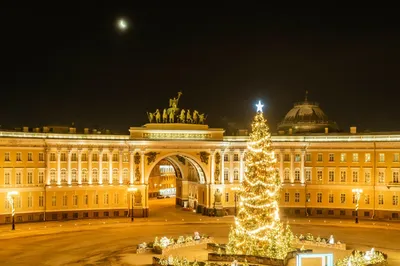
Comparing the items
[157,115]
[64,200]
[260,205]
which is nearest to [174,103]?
[157,115]

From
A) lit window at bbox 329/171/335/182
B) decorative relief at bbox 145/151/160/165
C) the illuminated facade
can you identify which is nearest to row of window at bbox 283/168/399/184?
lit window at bbox 329/171/335/182

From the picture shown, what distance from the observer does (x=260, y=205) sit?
Result: 42312 millimetres

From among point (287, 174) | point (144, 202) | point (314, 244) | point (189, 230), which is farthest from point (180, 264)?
point (287, 174)

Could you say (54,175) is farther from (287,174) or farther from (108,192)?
(287,174)

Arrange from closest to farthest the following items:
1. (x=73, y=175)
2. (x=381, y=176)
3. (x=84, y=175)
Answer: (x=73, y=175) < (x=84, y=175) < (x=381, y=176)

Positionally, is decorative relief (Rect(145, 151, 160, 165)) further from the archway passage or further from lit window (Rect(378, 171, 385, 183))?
lit window (Rect(378, 171, 385, 183))

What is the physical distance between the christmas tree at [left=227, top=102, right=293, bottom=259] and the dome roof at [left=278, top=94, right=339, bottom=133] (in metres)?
51.4

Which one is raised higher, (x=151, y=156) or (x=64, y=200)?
(x=151, y=156)

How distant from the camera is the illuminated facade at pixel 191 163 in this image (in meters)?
71.2

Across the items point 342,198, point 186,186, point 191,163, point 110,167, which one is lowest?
point 342,198

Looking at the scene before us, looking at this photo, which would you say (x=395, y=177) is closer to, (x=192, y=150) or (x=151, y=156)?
(x=192, y=150)

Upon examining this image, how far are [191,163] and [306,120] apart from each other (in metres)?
25.0

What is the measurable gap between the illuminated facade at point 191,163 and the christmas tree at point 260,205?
3463cm

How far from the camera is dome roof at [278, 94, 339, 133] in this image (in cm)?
9469
